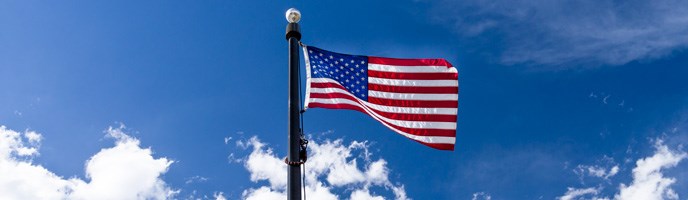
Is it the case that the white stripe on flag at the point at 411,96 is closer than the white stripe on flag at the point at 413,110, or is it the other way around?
the white stripe on flag at the point at 413,110

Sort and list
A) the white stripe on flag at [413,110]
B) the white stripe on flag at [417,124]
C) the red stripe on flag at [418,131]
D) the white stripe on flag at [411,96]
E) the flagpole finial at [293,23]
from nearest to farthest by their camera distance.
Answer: the flagpole finial at [293,23]
the red stripe on flag at [418,131]
the white stripe on flag at [417,124]
the white stripe on flag at [413,110]
the white stripe on flag at [411,96]

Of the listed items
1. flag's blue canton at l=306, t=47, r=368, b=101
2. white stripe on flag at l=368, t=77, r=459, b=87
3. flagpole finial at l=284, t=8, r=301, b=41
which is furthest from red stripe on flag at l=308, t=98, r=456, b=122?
flagpole finial at l=284, t=8, r=301, b=41

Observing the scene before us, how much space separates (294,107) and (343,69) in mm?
2602

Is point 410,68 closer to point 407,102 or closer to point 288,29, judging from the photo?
point 407,102

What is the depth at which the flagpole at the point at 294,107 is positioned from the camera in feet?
27.6

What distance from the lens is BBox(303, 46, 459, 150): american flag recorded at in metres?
11.1

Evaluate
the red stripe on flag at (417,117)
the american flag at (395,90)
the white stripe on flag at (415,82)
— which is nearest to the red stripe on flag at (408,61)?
the american flag at (395,90)

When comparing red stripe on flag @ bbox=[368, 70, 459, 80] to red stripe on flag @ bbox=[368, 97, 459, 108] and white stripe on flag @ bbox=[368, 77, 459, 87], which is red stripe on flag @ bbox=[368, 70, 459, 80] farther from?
red stripe on flag @ bbox=[368, 97, 459, 108]

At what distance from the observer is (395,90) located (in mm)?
11992

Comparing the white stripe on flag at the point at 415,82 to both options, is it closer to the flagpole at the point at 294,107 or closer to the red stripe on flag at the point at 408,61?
the red stripe on flag at the point at 408,61

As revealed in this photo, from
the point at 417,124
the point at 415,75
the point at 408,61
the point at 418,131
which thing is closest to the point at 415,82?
the point at 415,75

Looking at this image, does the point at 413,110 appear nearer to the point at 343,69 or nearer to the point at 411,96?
the point at 411,96

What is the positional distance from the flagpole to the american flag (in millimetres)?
1000

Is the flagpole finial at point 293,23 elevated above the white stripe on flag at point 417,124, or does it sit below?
above
